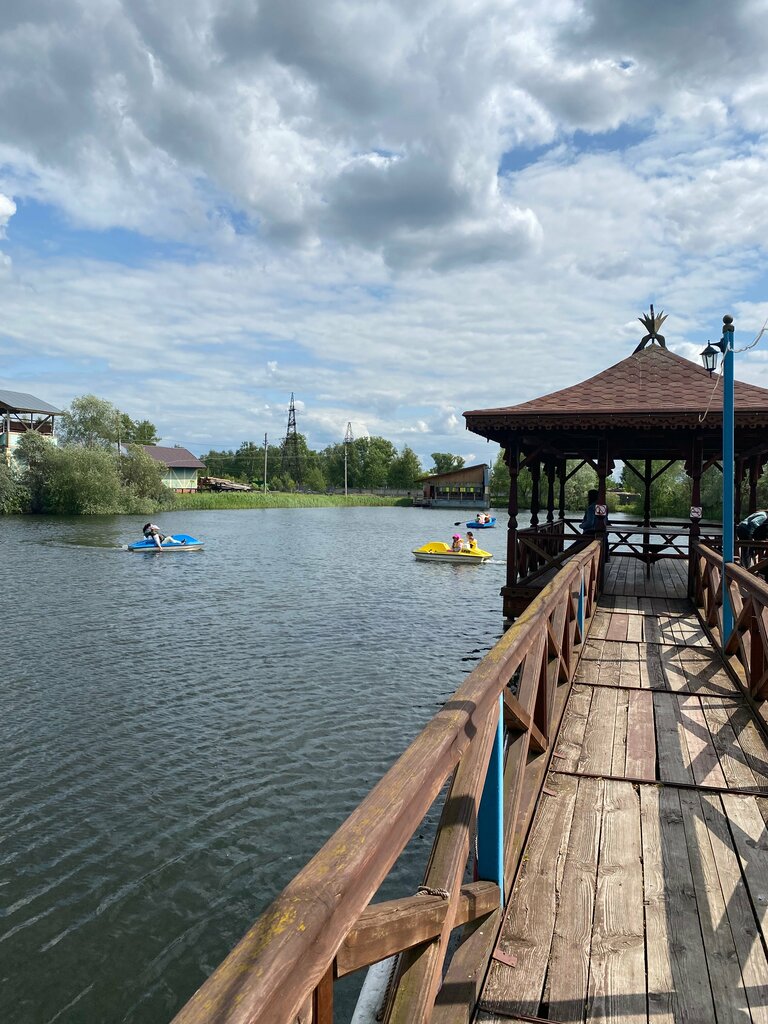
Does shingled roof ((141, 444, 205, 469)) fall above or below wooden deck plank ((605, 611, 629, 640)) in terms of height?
above

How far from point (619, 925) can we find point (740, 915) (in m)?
0.55

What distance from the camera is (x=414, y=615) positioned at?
18.3 m

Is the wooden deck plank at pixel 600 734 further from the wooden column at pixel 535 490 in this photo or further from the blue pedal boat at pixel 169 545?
the blue pedal boat at pixel 169 545


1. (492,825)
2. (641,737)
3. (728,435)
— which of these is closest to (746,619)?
(641,737)

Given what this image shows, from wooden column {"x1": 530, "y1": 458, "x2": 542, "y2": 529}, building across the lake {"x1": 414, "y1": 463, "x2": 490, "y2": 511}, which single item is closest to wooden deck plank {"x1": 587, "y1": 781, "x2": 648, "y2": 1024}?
wooden column {"x1": 530, "y1": 458, "x2": 542, "y2": 529}

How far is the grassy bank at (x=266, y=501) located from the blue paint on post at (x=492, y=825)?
6419 cm

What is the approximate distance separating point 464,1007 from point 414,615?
1595cm

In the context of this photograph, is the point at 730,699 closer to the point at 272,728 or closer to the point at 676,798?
the point at 676,798

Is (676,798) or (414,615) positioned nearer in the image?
(676,798)

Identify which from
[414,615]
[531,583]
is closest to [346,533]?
[414,615]

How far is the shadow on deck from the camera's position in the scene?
8.48ft

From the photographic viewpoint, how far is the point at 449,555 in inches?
1187

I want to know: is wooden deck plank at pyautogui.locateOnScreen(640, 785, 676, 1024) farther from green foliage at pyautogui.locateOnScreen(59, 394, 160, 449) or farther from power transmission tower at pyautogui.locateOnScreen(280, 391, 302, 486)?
power transmission tower at pyautogui.locateOnScreen(280, 391, 302, 486)

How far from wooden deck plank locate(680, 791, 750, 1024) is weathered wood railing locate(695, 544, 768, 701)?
197cm
